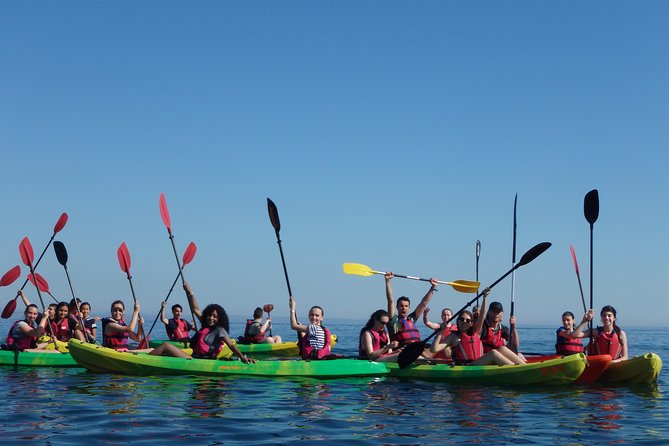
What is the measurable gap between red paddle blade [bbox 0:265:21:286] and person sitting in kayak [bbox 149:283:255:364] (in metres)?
6.22

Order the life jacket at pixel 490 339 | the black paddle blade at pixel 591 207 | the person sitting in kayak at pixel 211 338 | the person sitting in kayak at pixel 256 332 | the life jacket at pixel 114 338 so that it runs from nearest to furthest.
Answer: the person sitting in kayak at pixel 211 338 → the life jacket at pixel 490 339 → the life jacket at pixel 114 338 → the black paddle blade at pixel 591 207 → the person sitting in kayak at pixel 256 332

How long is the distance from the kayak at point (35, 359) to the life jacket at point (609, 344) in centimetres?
957

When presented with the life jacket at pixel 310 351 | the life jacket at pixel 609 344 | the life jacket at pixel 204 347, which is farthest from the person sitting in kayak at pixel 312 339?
the life jacket at pixel 609 344

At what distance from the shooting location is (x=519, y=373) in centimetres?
1144

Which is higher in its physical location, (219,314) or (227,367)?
(219,314)

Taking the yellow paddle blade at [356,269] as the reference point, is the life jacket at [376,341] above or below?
below

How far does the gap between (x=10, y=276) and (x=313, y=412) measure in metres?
11.2

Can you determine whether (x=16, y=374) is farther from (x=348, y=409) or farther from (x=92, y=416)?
(x=348, y=409)

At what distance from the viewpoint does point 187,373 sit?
12.0m

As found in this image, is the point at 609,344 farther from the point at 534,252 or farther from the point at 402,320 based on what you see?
the point at 402,320

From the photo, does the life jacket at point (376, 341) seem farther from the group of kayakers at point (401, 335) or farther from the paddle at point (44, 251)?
the paddle at point (44, 251)

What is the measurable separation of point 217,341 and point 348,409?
12.7 ft

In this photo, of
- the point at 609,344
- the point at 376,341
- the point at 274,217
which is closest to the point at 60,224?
the point at 274,217

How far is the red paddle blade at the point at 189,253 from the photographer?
56.1 feet
